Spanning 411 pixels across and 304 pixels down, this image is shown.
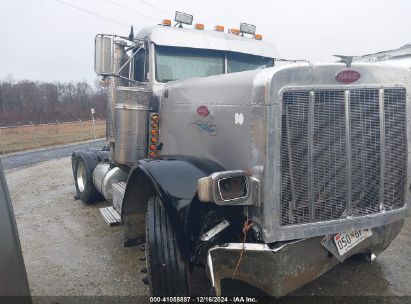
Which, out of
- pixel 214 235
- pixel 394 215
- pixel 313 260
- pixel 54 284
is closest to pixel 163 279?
pixel 214 235

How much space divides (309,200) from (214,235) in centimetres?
77

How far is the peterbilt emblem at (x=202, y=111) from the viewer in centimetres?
334

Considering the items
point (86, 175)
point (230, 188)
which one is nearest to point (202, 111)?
point (230, 188)

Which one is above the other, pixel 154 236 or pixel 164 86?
pixel 164 86

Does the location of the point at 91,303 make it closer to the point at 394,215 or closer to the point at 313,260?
the point at 313,260

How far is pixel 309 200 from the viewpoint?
2688mm

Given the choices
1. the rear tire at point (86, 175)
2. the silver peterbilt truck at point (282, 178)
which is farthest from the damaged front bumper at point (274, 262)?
the rear tire at point (86, 175)

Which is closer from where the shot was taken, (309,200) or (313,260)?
(309,200)

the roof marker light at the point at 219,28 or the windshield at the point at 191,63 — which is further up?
the roof marker light at the point at 219,28

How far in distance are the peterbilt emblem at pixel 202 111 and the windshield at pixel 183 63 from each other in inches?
42.6

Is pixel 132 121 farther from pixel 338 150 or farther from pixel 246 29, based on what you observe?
pixel 338 150

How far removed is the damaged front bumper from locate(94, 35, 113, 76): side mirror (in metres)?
2.58

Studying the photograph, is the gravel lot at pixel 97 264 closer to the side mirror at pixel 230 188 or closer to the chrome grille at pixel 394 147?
the chrome grille at pixel 394 147

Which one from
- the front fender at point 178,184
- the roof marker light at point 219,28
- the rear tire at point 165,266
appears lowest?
the rear tire at point 165,266
